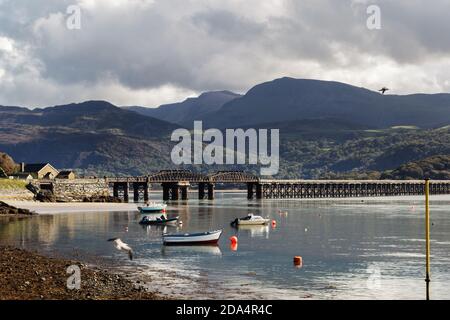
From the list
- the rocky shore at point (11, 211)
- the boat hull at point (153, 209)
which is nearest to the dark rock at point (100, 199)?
the boat hull at point (153, 209)

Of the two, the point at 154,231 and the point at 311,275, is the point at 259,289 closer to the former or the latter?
the point at 311,275

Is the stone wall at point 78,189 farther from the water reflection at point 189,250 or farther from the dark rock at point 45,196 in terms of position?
the water reflection at point 189,250

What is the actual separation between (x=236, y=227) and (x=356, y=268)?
4817 cm

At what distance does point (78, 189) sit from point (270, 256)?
418ft

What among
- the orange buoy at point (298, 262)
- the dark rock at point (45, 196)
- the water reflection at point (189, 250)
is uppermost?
the dark rock at point (45, 196)

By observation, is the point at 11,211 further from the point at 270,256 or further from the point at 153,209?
the point at 270,256

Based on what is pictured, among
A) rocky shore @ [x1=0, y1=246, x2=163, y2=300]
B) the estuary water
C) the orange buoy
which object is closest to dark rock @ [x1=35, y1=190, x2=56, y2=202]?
the estuary water

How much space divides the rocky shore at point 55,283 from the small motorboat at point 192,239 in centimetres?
2002

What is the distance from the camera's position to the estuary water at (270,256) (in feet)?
154

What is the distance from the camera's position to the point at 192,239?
75750mm

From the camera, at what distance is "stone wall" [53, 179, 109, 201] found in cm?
17675

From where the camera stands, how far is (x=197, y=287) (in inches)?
1857

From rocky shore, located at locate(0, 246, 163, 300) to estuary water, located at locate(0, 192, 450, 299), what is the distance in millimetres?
2815

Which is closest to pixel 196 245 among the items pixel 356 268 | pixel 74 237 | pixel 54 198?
pixel 74 237
